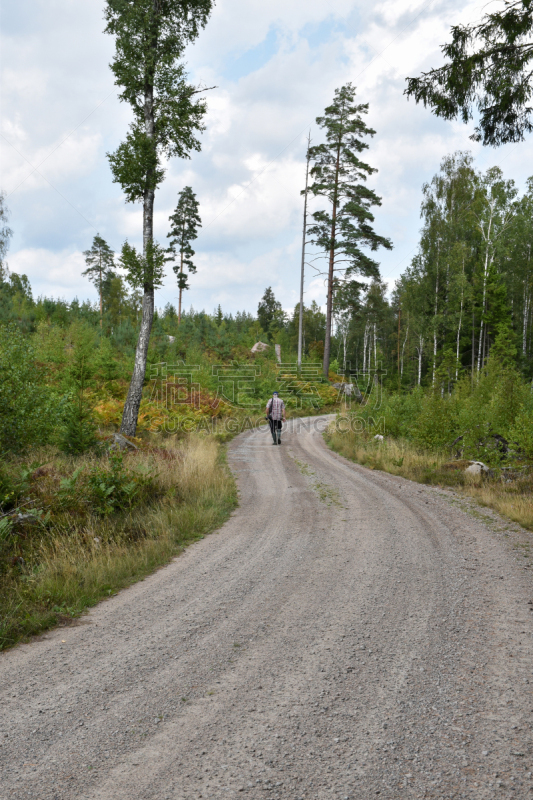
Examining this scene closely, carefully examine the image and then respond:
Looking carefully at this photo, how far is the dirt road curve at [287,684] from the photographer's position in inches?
99.1

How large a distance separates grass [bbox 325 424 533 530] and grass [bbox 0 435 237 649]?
16.2 feet

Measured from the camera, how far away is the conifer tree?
12859mm

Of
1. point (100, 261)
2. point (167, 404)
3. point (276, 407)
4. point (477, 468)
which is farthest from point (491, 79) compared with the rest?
point (100, 261)

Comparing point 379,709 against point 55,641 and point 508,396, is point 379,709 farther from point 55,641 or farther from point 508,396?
point 508,396

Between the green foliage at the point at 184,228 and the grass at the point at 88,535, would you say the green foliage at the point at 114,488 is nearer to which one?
the grass at the point at 88,535

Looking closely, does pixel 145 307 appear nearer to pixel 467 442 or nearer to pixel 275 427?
pixel 275 427

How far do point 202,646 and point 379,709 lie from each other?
1.56m

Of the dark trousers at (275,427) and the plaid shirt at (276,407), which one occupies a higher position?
the plaid shirt at (276,407)

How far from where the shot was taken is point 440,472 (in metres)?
11.5

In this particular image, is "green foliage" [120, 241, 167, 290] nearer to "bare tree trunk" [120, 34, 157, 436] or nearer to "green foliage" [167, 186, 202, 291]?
"bare tree trunk" [120, 34, 157, 436]

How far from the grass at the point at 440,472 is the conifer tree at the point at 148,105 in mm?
7414

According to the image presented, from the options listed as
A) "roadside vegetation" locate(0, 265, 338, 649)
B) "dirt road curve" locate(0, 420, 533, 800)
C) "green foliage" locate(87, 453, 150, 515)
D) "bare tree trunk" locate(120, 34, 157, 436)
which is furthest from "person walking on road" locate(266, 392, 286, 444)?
"dirt road curve" locate(0, 420, 533, 800)

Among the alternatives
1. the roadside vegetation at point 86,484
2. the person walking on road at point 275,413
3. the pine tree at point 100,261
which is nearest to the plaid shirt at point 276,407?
the person walking on road at point 275,413

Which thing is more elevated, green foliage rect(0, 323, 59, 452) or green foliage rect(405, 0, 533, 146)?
green foliage rect(405, 0, 533, 146)
